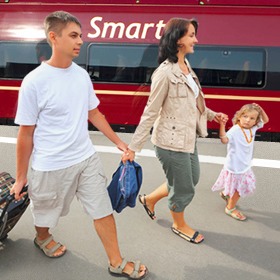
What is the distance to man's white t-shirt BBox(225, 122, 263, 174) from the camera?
3.04 meters

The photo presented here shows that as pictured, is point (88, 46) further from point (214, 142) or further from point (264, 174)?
point (264, 174)

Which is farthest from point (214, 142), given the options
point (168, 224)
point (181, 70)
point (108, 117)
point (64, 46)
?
point (64, 46)

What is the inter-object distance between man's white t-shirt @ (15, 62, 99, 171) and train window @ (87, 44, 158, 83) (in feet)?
12.2

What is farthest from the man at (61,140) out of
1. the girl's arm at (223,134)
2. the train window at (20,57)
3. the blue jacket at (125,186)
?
the train window at (20,57)

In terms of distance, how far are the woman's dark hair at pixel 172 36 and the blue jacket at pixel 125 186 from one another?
0.83 m

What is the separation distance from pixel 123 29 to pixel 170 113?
12.4 feet

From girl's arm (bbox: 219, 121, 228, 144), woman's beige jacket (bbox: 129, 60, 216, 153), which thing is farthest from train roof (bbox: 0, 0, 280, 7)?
woman's beige jacket (bbox: 129, 60, 216, 153)

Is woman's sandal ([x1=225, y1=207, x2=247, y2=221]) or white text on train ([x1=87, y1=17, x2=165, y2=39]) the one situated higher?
white text on train ([x1=87, y1=17, x2=165, y2=39])

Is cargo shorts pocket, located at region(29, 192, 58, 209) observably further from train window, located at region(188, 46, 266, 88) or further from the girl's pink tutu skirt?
train window, located at region(188, 46, 266, 88)

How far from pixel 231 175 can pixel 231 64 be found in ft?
10.0

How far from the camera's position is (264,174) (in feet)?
13.5

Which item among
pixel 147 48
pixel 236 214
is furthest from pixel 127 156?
pixel 147 48

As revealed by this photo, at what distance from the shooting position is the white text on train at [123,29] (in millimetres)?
5664

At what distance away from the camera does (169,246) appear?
2648 mm
